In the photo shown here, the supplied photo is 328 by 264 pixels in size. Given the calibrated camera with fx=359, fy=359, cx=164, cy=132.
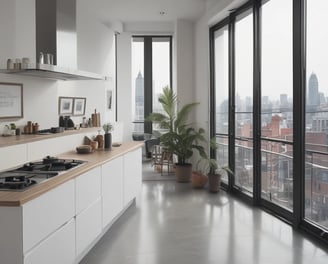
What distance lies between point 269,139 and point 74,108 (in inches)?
117

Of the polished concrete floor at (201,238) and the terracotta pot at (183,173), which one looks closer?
the polished concrete floor at (201,238)

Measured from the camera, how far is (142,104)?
389 inches

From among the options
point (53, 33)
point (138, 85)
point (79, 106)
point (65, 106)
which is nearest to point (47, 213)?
point (53, 33)

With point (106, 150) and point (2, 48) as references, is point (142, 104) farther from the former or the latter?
point (2, 48)

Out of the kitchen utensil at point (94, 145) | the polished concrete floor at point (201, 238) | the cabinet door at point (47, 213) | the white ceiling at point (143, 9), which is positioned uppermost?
the white ceiling at point (143, 9)

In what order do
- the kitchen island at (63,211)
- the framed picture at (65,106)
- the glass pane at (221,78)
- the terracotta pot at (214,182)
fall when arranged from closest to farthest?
the kitchen island at (63,211) < the framed picture at (65,106) < the terracotta pot at (214,182) < the glass pane at (221,78)

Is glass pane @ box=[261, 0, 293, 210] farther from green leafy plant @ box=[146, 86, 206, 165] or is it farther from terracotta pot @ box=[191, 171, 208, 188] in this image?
green leafy plant @ box=[146, 86, 206, 165]

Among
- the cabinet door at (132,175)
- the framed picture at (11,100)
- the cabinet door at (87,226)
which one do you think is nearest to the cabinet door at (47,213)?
the cabinet door at (87,226)

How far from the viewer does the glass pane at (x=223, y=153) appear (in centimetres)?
658

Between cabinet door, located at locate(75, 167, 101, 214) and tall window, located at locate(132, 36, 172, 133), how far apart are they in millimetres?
6322

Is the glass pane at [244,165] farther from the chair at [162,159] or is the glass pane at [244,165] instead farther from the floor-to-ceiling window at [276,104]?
the chair at [162,159]

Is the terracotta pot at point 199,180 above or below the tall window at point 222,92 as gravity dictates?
below

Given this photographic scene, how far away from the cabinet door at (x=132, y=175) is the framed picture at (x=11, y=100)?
1.43 meters

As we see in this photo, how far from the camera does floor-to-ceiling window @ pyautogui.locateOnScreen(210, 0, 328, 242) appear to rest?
3.91 metres
